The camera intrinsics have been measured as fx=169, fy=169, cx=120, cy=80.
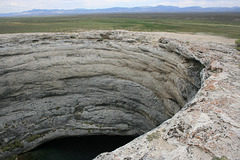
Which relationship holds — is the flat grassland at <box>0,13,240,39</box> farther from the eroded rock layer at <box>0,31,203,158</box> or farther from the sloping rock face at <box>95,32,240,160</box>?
the sloping rock face at <box>95,32,240,160</box>

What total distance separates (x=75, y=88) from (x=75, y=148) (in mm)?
7129

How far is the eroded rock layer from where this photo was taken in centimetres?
1834

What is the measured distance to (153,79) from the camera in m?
18.0

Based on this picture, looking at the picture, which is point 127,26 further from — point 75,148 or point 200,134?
point 200,134

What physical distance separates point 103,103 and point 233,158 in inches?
633

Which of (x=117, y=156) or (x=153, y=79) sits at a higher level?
(x=117, y=156)

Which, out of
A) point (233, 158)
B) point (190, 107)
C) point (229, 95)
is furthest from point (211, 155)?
point (229, 95)

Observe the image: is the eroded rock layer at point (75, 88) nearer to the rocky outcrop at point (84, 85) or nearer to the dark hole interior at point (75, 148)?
the rocky outcrop at point (84, 85)

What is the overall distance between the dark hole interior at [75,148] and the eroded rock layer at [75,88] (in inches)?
41.0

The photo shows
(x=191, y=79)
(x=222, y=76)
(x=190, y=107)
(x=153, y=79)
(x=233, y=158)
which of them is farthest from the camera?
(x=153, y=79)

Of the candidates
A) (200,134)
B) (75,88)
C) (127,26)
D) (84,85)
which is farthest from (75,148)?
(127,26)

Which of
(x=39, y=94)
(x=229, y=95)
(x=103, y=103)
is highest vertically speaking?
(x=229, y=95)

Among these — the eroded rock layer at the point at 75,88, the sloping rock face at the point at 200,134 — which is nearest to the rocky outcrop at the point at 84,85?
the eroded rock layer at the point at 75,88

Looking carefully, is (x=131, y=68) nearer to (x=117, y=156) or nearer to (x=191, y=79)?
(x=191, y=79)
